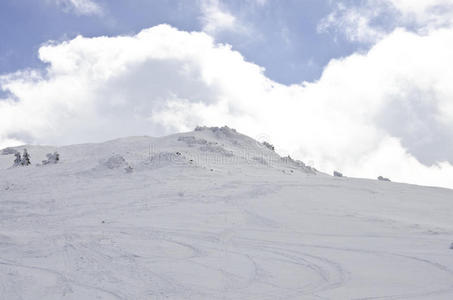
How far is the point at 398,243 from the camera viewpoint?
1342 cm

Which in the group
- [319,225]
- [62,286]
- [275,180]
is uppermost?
[275,180]

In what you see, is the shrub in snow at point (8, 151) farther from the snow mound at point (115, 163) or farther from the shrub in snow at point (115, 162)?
Result: the shrub in snow at point (115, 162)

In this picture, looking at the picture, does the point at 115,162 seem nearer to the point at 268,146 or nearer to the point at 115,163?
the point at 115,163

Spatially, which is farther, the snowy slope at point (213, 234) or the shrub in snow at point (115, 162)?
the shrub in snow at point (115, 162)

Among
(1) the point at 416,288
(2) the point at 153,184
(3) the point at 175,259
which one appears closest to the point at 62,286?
(3) the point at 175,259

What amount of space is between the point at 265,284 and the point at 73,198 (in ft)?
46.8

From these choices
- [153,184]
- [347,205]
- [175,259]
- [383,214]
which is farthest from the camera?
[153,184]

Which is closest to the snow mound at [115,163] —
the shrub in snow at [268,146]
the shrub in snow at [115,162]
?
the shrub in snow at [115,162]

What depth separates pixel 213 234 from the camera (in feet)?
48.3

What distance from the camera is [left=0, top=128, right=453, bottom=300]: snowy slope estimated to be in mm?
9677

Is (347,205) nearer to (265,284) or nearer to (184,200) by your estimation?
(184,200)

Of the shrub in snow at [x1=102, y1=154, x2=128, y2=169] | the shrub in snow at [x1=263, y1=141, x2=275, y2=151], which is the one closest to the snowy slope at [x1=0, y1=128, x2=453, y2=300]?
the shrub in snow at [x1=102, y1=154, x2=128, y2=169]

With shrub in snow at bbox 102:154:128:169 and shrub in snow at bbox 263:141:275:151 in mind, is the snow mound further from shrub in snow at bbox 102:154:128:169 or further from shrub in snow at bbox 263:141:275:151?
shrub in snow at bbox 263:141:275:151

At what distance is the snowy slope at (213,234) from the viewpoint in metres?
9.68
